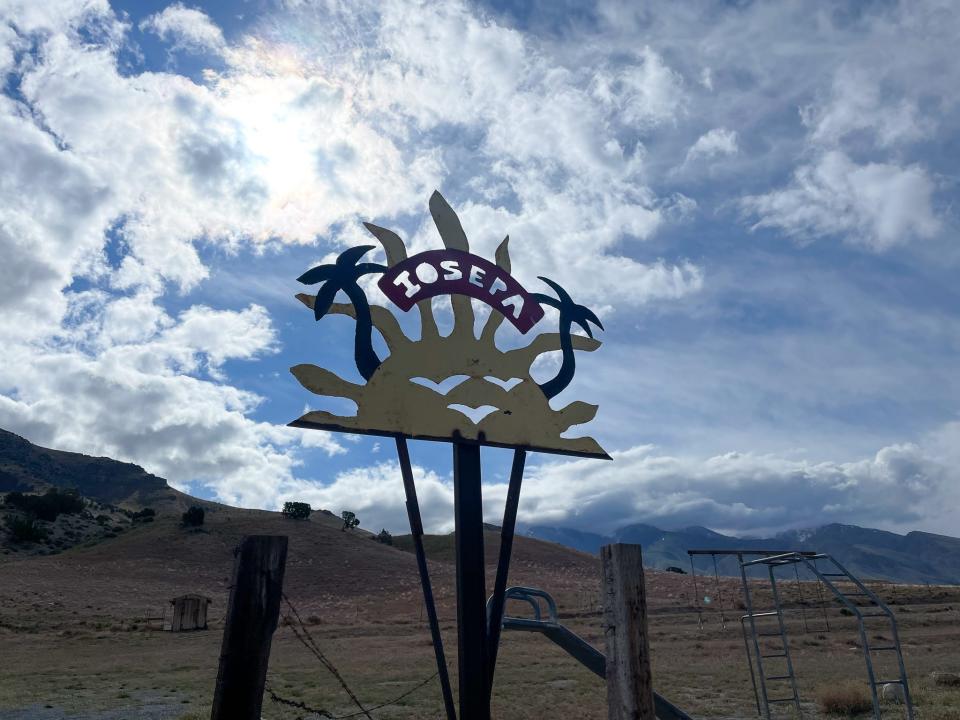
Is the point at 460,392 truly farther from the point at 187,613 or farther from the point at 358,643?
the point at 187,613

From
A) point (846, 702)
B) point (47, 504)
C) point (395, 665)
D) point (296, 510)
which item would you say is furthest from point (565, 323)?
point (47, 504)

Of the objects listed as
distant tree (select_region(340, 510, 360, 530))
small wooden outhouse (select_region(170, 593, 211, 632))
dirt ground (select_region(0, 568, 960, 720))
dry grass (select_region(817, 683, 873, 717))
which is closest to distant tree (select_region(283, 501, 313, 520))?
distant tree (select_region(340, 510, 360, 530))

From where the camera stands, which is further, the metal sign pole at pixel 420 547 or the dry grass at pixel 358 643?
the dry grass at pixel 358 643

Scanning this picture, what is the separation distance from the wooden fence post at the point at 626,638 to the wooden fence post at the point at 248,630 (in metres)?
2.51

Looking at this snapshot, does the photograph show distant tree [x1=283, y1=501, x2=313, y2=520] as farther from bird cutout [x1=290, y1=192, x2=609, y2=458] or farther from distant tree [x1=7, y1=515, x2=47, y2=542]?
bird cutout [x1=290, y1=192, x2=609, y2=458]

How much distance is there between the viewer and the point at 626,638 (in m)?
5.31

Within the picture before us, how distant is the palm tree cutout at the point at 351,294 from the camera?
7656 mm

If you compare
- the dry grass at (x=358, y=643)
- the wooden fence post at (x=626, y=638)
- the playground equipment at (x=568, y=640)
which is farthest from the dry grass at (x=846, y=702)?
the wooden fence post at (x=626, y=638)

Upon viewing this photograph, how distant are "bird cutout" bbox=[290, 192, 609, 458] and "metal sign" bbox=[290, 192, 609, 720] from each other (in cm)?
1

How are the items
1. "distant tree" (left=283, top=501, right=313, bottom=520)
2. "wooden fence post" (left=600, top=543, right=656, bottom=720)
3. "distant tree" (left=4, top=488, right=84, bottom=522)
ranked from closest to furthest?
"wooden fence post" (left=600, top=543, right=656, bottom=720) < "distant tree" (left=4, top=488, right=84, bottom=522) < "distant tree" (left=283, top=501, right=313, bottom=520)

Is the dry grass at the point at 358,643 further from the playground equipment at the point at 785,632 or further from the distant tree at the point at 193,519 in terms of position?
the distant tree at the point at 193,519

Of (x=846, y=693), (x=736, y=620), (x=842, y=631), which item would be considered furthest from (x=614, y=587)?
(x=736, y=620)

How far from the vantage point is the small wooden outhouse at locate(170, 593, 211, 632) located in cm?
3512

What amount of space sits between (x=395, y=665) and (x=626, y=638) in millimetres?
17666
